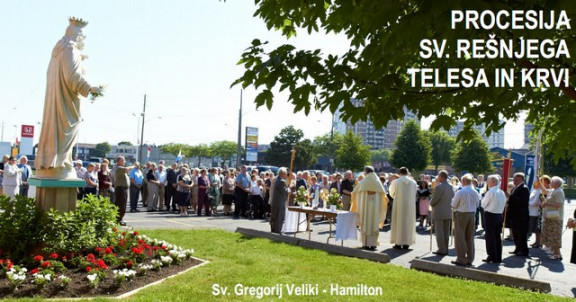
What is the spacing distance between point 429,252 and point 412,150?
58641mm

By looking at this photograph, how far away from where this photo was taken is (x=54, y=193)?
794cm

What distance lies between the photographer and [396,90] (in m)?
4.08

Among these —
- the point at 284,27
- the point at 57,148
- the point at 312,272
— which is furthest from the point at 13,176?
the point at 284,27

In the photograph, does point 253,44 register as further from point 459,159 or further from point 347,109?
point 459,159

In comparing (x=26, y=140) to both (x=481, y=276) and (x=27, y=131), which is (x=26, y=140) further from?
(x=481, y=276)

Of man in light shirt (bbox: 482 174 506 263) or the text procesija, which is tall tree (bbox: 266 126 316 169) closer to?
man in light shirt (bbox: 482 174 506 263)

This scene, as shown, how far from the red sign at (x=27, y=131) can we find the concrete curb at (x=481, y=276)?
37.1m

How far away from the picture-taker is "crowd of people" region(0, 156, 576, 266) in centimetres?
1100

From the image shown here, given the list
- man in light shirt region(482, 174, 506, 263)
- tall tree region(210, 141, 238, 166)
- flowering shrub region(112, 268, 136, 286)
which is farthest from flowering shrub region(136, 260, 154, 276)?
tall tree region(210, 141, 238, 166)

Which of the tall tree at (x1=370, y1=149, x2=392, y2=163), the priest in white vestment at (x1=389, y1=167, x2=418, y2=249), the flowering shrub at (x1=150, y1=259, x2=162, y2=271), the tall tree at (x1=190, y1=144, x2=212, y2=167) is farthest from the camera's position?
the tall tree at (x1=370, y1=149, x2=392, y2=163)

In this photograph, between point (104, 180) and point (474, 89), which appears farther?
point (104, 180)

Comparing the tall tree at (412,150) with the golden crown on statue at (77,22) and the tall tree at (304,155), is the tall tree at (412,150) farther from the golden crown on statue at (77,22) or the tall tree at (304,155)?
the golden crown on statue at (77,22)

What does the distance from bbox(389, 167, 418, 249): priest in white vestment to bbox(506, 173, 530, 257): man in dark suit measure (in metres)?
2.40

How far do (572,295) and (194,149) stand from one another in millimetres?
112439
